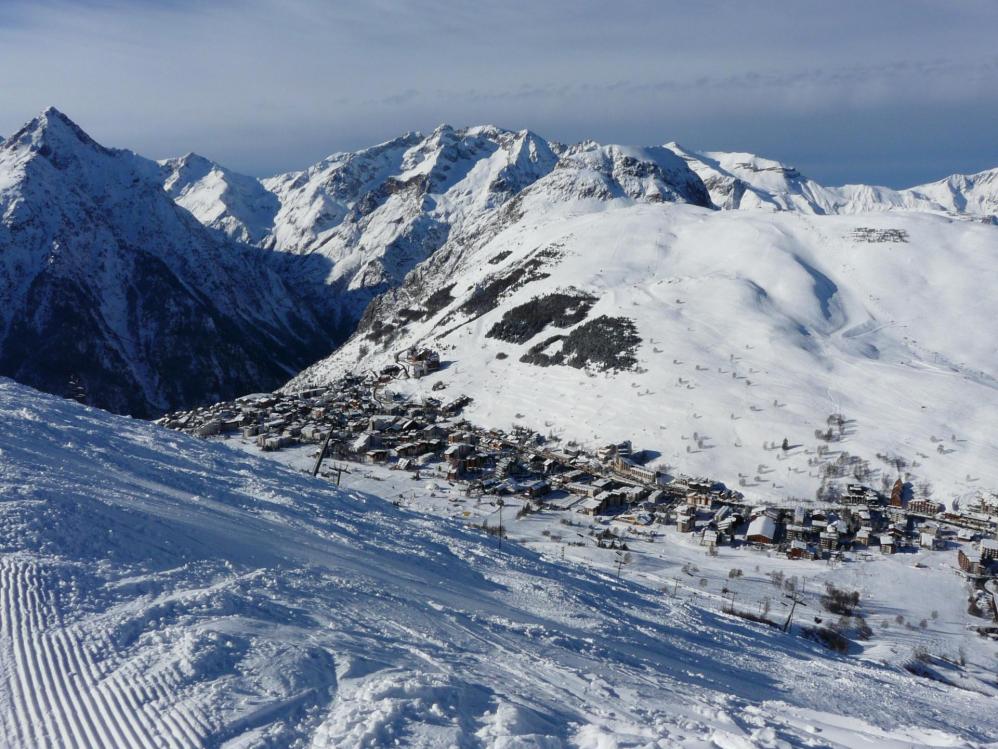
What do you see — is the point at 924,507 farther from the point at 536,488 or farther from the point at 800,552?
the point at 536,488

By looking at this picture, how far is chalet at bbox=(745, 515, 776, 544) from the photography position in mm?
38206

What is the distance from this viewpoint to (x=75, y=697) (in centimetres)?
754

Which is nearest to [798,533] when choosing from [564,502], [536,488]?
[564,502]

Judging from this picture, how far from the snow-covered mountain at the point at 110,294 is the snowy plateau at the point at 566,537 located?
52.1 m

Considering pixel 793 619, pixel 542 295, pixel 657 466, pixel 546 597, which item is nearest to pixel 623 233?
pixel 542 295

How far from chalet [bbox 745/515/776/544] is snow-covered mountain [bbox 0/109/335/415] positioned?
109675mm

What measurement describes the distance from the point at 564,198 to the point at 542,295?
180ft

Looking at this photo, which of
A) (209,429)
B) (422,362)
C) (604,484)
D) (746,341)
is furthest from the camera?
(422,362)

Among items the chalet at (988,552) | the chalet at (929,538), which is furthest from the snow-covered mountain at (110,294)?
the chalet at (988,552)

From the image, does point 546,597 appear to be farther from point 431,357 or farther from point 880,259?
point 880,259

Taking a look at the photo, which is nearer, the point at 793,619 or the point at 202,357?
the point at 793,619

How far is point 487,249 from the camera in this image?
120 metres

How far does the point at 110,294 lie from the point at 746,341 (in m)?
143

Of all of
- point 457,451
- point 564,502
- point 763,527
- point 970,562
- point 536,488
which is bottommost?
point 564,502
